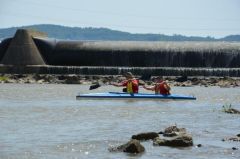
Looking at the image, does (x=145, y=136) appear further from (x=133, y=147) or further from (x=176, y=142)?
(x=133, y=147)

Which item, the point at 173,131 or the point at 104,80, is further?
the point at 104,80

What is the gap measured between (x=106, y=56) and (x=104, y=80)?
9004 millimetres

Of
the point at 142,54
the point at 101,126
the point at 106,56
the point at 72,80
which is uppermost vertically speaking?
the point at 101,126

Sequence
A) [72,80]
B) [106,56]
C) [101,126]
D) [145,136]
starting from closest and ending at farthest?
1. [145,136]
2. [101,126]
3. [72,80]
4. [106,56]

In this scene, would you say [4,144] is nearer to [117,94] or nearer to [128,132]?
[128,132]

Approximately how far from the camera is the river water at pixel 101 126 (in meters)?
18.2

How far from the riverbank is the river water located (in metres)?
23.4

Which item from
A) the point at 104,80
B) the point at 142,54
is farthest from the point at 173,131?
the point at 142,54

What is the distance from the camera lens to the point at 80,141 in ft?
65.2

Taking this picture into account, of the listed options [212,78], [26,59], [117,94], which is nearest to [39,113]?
[117,94]

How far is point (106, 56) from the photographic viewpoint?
234 feet

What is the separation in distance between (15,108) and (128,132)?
1073cm

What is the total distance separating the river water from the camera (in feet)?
59.7

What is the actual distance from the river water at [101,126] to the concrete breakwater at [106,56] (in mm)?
31677
